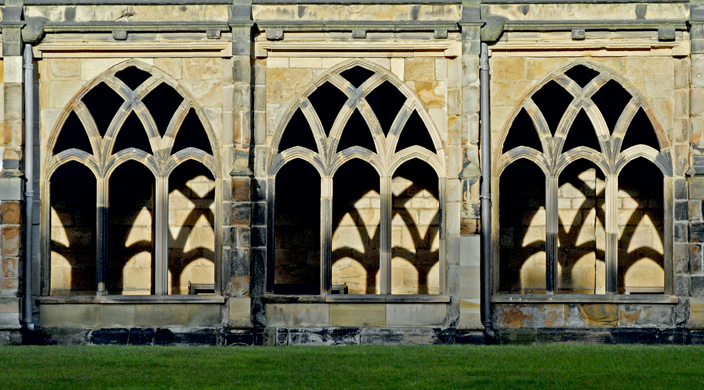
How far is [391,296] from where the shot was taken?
13.1m

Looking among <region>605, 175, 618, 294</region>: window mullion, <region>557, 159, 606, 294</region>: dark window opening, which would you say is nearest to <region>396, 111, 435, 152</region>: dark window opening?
<region>557, 159, 606, 294</region>: dark window opening

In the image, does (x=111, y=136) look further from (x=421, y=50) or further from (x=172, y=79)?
(x=421, y=50)

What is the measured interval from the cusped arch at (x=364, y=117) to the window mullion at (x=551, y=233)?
1436mm

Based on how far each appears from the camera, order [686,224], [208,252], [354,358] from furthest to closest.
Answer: [208,252], [686,224], [354,358]

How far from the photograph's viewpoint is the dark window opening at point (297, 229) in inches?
674

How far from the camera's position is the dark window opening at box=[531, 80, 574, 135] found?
17.0 m

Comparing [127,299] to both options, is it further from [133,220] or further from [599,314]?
[599,314]

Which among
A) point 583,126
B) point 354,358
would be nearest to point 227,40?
point 354,358

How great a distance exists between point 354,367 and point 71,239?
28.7 ft

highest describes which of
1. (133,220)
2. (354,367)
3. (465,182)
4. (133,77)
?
(133,77)

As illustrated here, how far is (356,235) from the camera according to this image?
680 inches

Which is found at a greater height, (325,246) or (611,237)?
(611,237)

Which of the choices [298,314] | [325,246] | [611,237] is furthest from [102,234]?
[611,237]

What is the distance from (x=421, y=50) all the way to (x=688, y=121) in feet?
11.9
